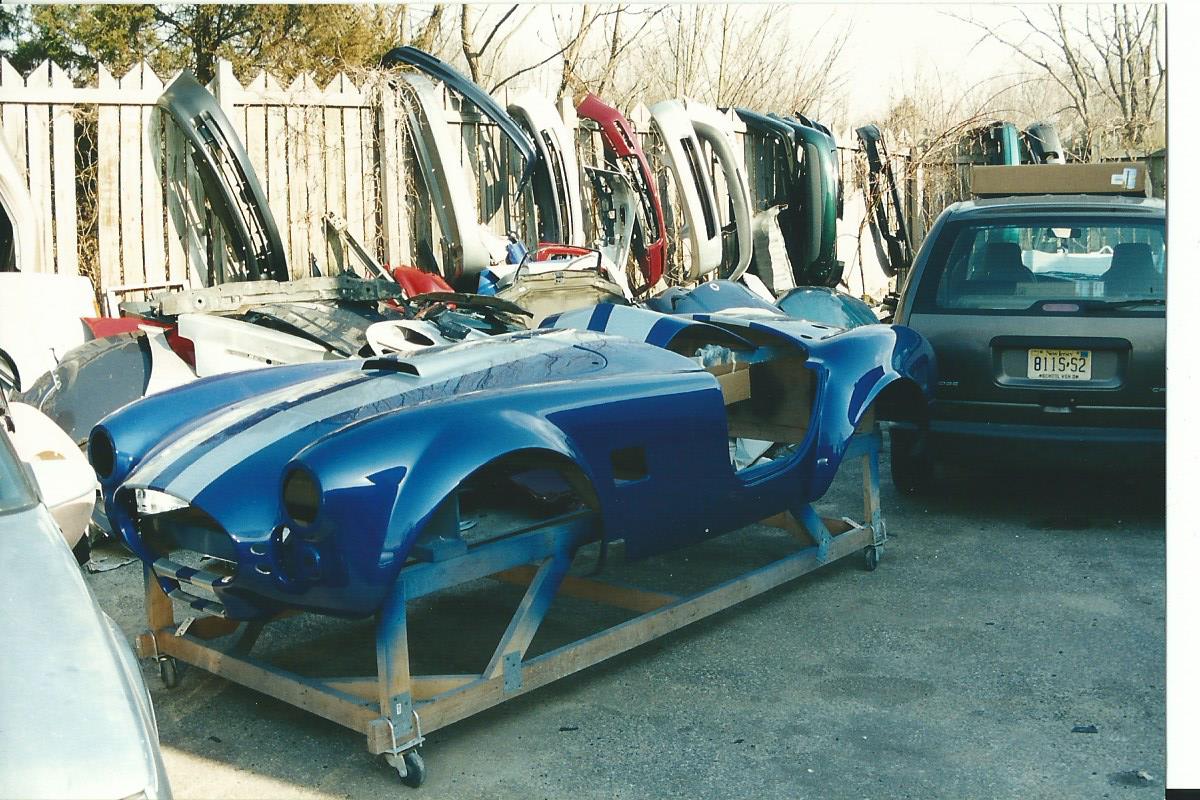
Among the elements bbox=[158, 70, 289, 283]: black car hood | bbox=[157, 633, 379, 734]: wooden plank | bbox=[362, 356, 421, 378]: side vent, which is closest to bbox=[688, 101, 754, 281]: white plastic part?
bbox=[158, 70, 289, 283]: black car hood

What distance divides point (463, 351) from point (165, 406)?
101cm

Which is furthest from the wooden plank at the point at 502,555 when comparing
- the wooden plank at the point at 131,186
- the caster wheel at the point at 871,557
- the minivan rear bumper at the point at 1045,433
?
the wooden plank at the point at 131,186

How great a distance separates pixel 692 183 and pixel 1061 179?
398 cm

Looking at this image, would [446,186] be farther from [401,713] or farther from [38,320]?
[401,713]

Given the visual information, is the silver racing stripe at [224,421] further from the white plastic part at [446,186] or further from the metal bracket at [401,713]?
the white plastic part at [446,186]

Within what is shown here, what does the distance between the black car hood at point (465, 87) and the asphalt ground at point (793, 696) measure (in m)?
4.57

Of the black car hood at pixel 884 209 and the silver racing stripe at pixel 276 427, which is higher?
the black car hood at pixel 884 209

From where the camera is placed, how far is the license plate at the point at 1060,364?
547cm

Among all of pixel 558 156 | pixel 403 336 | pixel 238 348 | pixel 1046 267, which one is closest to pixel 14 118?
pixel 238 348

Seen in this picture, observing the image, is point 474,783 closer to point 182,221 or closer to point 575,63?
point 182,221

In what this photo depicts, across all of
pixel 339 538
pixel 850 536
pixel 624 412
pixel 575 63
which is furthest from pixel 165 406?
pixel 575 63

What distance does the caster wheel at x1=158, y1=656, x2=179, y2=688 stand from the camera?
386cm

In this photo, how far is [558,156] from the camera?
954 centimetres

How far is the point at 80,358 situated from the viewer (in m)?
5.84
